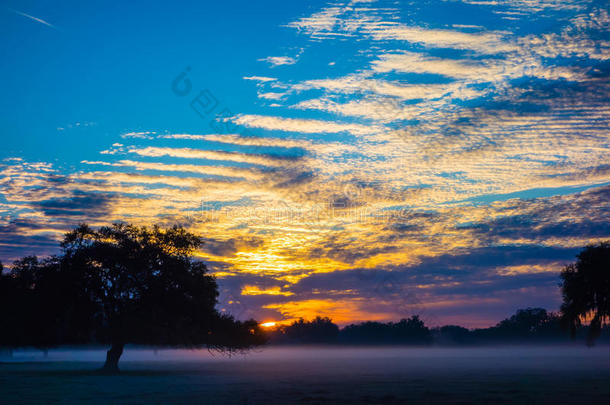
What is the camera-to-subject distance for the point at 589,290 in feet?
165

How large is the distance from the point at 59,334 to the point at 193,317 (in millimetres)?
13485

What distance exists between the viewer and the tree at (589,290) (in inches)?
1941

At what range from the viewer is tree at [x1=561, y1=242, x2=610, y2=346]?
162ft

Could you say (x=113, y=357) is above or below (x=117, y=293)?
below

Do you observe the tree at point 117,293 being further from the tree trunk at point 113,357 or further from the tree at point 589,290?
the tree at point 589,290

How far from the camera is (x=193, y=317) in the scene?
194 ft

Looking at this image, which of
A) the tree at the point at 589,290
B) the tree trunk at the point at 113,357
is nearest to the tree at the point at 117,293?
the tree trunk at the point at 113,357

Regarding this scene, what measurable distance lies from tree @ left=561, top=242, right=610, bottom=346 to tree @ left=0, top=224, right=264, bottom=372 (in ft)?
111

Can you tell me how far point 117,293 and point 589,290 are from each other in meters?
43.3

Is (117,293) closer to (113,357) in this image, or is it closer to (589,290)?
(113,357)

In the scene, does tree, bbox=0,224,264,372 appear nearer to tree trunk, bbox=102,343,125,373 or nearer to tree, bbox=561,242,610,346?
tree trunk, bbox=102,343,125,373

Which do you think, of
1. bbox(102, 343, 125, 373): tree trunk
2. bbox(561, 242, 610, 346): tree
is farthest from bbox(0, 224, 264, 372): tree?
bbox(561, 242, 610, 346): tree

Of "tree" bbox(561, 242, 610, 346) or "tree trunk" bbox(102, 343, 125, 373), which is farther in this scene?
"tree trunk" bbox(102, 343, 125, 373)

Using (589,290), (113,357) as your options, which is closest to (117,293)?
(113,357)
